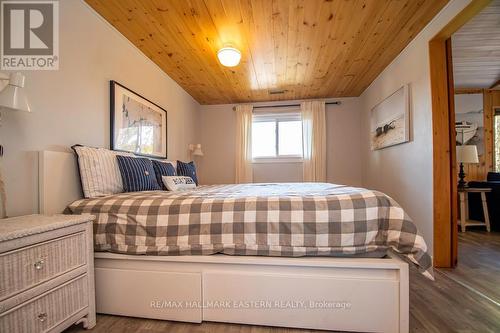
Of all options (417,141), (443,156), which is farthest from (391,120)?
(443,156)

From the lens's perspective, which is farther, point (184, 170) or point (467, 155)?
point (467, 155)

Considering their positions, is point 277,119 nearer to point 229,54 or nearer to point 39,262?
point 229,54

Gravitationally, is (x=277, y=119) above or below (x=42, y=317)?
above

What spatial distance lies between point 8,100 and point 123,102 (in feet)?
3.50

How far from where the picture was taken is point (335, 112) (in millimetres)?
3973

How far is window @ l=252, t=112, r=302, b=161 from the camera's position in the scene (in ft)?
13.5

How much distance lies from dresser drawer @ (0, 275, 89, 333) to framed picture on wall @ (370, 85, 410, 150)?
303cm

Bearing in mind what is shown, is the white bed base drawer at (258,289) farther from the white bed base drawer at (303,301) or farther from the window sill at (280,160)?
the window sill at (280,160)

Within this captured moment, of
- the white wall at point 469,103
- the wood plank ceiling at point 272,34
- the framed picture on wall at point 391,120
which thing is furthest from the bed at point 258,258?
the white wall at point 469,103

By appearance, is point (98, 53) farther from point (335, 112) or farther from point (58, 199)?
point (335, 112)

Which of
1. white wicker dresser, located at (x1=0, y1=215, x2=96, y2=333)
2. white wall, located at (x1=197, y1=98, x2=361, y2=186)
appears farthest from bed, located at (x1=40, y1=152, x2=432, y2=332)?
white wall, located at (x1=197, y1=98, x2=361, y2=186)

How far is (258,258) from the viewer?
121 cm

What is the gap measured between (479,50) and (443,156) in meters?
2.06

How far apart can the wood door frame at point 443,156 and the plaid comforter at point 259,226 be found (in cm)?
114
